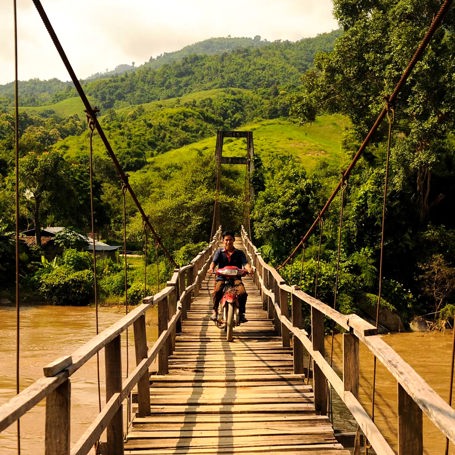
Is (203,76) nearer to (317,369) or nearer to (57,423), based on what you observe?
(317,369)

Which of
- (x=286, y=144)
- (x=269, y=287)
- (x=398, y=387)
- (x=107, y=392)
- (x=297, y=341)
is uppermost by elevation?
(x=286, y=144)

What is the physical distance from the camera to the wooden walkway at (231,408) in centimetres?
365

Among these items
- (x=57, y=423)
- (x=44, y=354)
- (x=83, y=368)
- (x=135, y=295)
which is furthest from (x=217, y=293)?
(x=135, y=295)

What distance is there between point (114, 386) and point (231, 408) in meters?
1.41

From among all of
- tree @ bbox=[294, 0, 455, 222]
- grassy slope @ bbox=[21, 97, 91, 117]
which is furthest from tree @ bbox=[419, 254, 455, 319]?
grassy slope @ bbox=[21, 97, 91, 117]

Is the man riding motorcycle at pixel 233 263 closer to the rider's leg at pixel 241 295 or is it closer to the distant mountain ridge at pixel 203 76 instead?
the rider's leg at pixel 241 295

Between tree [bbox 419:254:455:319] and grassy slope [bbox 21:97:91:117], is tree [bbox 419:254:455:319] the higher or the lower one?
the lower one

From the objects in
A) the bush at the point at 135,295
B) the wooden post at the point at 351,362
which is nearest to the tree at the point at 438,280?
the bush at the point at 135,295

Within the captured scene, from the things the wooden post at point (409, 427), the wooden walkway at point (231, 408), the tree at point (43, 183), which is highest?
the tree at point (43, 183)

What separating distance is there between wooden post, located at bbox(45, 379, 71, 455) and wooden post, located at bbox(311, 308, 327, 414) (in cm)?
236

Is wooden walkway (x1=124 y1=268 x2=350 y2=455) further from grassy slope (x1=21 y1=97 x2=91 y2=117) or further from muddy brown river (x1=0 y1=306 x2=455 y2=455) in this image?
grassy slope (x1=21 y1=97 x2=91 y2=117)

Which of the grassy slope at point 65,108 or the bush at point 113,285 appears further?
the grassy slope at point 65,108

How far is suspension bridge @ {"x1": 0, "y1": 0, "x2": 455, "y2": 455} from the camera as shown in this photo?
7.25 ft

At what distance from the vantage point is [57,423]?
2.20 meters
